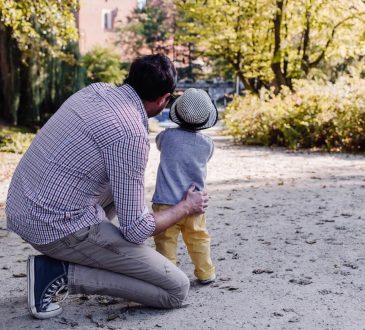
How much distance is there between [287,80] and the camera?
77.0 ft

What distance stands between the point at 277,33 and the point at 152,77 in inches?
766

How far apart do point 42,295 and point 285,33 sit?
2034 cm

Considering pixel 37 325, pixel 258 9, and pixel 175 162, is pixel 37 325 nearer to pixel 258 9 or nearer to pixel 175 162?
pixel 175 162

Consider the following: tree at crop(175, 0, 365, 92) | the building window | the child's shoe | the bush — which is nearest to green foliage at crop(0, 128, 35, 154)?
the bush

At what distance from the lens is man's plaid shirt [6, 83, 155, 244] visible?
3.34 meters

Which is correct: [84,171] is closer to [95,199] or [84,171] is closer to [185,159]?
[95,199]

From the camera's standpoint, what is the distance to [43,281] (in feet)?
11.6

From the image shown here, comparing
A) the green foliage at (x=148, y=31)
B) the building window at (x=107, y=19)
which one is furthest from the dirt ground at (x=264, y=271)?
the building window at (x=107, y=19)

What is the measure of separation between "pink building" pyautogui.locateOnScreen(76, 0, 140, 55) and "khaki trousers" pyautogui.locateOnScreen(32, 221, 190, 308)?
46.2 meters

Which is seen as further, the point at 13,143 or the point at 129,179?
the point at 13,143

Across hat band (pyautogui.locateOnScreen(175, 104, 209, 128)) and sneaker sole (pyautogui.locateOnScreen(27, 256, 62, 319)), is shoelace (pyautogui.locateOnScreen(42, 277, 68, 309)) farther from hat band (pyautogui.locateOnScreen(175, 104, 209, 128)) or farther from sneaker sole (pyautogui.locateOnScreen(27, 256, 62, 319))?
hat band (pyautogui.locateOnScreen(175, 104, 209, 128))

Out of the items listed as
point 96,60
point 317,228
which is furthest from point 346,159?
point 96,60

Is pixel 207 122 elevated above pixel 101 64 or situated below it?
above

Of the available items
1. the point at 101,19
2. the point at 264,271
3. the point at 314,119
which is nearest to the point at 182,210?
the point at 264,271
